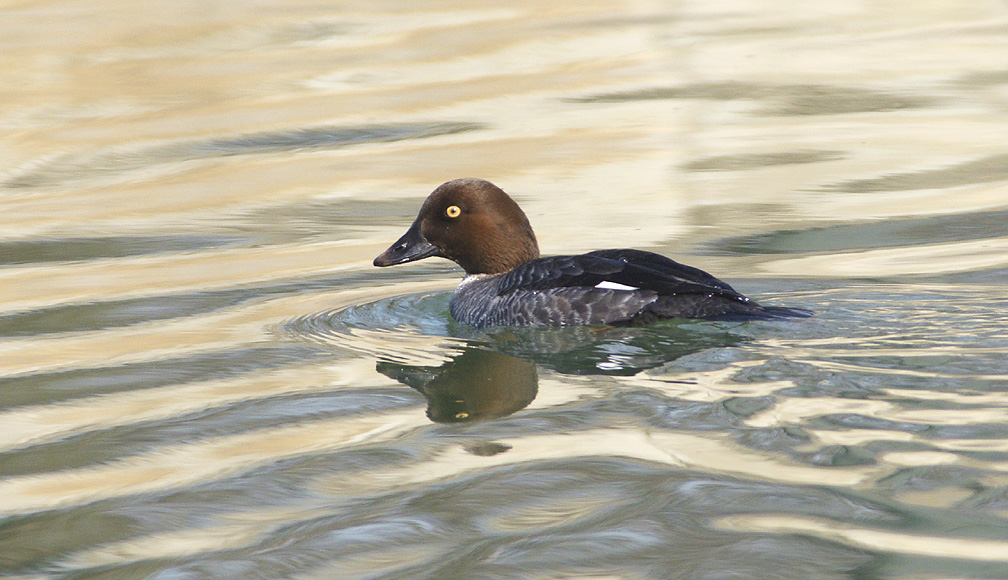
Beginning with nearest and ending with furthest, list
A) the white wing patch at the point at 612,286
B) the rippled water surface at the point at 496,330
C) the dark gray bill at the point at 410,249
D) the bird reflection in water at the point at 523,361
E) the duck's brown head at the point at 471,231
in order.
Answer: the rippled water surface at the point at 496,330 < the bird reflection in water at the point at 523,361 < the white wing patch at the point at 612,286 < the duck's brown head at the point at 471,231 < the dark gray bill at the point at 410,249

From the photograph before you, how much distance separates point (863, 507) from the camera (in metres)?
3.57

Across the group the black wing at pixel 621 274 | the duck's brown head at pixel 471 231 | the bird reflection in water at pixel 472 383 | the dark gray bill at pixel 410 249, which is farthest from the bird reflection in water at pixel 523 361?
the dark gray bill at pixel 410 249

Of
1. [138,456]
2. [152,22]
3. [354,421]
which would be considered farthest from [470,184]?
[152,22]

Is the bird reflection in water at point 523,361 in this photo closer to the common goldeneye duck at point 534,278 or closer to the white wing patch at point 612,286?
the common goldeneye duck at point 534,278

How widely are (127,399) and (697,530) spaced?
2.69 meters

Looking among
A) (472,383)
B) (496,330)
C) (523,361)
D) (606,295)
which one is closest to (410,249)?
(496,330)

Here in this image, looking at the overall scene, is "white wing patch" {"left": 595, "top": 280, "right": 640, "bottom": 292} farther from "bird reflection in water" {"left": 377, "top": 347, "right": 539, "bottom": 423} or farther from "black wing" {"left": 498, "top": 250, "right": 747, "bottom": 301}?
"bird reflection in water" {"left": 377, "top": 347, "right": 539, "bottom": 423}

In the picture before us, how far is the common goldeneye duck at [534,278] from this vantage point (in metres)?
5.92

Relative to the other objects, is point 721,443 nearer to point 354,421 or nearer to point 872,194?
point 354,421

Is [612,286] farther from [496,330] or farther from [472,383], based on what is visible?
[472,383]

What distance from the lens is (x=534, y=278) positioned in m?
6.38

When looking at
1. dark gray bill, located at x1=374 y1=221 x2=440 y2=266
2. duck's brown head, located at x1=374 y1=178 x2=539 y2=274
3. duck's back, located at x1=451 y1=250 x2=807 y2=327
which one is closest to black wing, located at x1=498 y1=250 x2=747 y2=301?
duck's back, located at x1=451 y1=250 x2=807 y2=327

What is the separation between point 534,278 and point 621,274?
0.52 m

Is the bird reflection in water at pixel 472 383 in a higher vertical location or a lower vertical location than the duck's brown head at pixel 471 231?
lower
